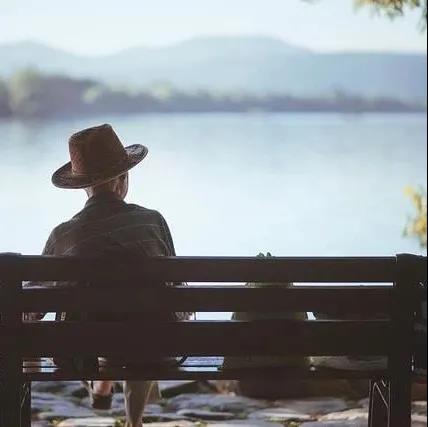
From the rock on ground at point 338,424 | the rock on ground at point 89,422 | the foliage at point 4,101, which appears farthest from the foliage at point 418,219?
the foliage at point 4,101

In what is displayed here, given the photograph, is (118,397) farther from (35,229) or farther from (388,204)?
(388,204)

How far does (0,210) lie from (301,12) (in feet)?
7.55

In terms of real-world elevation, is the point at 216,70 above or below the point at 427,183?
above

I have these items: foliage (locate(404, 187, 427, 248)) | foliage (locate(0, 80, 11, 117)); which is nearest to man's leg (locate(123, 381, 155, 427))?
foliage (locate(404, 187, 427, 248))

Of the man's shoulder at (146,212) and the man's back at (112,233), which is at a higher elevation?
the man's shoulder at (146,212)

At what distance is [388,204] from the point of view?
7316 mm

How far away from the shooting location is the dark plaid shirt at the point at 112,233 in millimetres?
3625

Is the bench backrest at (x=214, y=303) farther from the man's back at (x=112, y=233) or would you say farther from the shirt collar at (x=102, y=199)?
the shirt collar at (x=102, y=199)

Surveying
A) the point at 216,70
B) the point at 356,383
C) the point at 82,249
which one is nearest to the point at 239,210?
the point at 216,70

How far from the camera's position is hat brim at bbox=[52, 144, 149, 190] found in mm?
3830

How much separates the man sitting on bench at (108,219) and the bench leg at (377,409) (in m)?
0.71

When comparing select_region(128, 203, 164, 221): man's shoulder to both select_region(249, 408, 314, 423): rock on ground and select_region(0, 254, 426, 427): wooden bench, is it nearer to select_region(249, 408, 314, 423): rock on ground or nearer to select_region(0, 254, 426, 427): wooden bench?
select_region(0, 254, 426, 427): wooden bench

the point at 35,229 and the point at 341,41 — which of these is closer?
the point at 35,229

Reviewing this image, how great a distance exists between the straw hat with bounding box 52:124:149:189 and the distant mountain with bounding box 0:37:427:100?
3.22m
